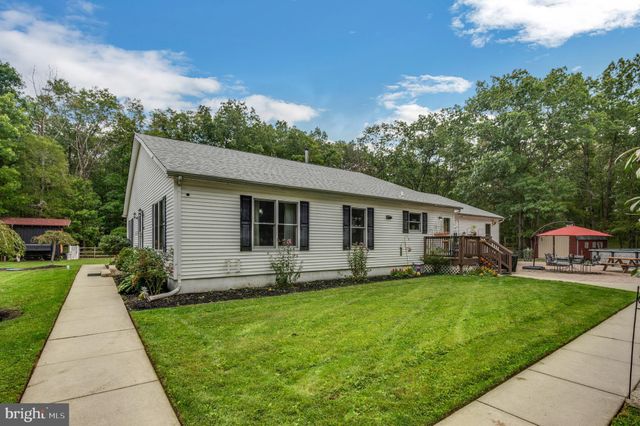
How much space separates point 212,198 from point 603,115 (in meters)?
25.8

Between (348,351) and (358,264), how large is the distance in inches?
251

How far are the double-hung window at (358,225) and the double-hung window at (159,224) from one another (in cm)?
586

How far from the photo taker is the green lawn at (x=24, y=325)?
10.2 ft

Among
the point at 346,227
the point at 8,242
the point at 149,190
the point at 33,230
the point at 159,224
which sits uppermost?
the point at 149,190

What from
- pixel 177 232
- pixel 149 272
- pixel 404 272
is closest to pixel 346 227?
pixel 404 272

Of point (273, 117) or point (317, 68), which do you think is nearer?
point (317, 68)

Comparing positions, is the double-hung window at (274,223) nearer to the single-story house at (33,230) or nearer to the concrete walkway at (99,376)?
the concrete walkway at (99,376)

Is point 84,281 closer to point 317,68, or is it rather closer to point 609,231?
point 317,68

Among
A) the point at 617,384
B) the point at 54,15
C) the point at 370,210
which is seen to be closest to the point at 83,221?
the point at 54,15

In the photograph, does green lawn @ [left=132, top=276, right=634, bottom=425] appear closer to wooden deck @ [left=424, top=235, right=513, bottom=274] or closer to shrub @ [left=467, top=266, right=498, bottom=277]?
shrub @ [left=467, top=266, right=498, bottom=277]

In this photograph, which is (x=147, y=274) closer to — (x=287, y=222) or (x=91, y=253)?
(x=287, y=222)

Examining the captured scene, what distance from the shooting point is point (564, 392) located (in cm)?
300

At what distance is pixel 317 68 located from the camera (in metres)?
15.6

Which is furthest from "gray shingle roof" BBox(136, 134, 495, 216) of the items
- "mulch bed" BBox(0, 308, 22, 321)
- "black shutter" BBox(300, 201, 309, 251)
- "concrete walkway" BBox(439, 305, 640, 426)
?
"concrete walkway" BBox(439, 305, 640, 426)
